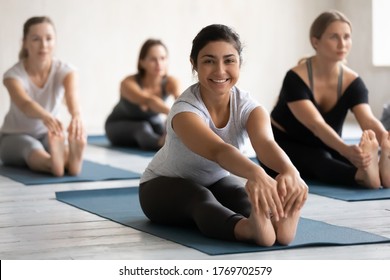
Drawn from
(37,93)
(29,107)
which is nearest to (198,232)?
(29,107)

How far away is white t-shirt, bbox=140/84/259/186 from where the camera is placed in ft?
10.3

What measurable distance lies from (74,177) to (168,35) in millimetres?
3946

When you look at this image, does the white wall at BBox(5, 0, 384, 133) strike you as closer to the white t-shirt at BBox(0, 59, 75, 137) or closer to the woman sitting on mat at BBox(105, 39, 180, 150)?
the woman sitting on mat at BBox(105, 39, 180, 150)

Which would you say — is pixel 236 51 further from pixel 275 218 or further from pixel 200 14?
pixel 200 14

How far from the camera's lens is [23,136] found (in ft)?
17.3

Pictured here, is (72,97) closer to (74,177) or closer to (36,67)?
(36,67)

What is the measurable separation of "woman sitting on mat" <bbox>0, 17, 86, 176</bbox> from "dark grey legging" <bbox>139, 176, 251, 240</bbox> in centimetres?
152

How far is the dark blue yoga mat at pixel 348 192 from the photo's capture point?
3.96 meters

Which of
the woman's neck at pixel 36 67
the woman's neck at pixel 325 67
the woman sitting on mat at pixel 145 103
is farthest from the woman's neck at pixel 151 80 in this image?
the woman's neck at pixel 325 67

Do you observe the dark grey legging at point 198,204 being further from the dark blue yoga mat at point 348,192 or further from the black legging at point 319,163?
the black legging at point 319,163

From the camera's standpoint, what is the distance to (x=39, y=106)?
15.9ft

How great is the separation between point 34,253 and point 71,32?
555 cm

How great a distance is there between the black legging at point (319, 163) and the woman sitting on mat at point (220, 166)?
1.14m

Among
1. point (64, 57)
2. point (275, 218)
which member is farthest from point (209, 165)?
point (64, 57)
